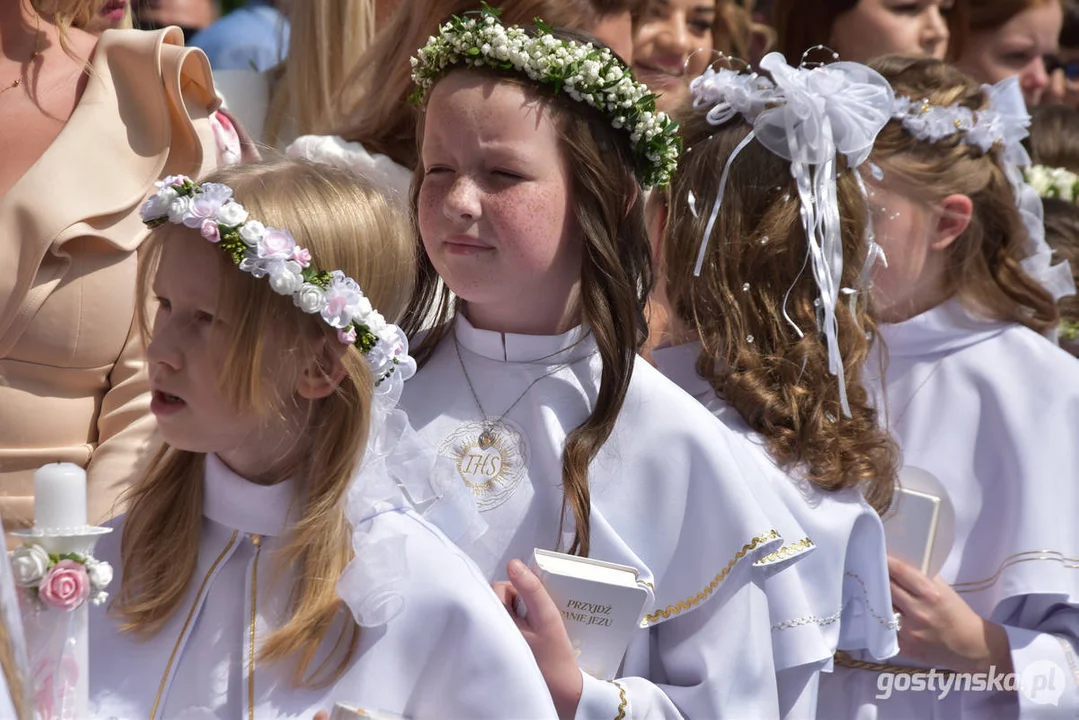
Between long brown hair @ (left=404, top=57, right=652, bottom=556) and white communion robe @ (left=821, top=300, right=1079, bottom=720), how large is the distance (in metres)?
1.08

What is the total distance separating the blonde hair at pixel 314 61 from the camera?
14.0 ft

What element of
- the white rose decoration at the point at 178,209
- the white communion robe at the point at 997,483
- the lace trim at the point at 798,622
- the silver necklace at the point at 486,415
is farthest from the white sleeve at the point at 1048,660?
the white rose decoration at the point at 178,209

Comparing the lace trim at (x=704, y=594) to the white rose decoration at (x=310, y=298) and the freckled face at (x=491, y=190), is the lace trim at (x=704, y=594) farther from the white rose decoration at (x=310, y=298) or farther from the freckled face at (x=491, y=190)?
the white rose decoration at (x=310, y=298)

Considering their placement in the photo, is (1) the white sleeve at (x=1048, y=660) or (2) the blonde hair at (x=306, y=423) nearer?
(2) the blonde hair at (x=306, y=423)

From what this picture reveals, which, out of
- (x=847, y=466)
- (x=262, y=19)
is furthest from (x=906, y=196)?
(x=262, y=19)

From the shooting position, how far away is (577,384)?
284 cm

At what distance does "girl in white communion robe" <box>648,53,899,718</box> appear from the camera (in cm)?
316

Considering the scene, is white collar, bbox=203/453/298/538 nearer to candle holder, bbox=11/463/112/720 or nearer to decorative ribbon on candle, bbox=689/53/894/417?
candle holder, bbox=11/463/112/720

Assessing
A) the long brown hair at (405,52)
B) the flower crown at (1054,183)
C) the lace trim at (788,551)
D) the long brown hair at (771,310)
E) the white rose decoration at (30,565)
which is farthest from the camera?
the flower crown at (1054,183)

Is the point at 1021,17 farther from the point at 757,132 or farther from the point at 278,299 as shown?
the point at 278,299

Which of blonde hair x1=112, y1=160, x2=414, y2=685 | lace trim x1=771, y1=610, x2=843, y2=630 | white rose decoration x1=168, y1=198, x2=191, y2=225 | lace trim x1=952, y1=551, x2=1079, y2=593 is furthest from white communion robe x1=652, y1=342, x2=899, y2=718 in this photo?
white rose decoration x1=168, y1=198, x2=191, y2=225

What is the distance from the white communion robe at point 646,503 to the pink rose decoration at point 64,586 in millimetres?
905

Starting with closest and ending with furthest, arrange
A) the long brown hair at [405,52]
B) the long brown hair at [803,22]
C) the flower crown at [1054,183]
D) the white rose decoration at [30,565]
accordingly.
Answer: the white rose decoration at [30,565]
the long brown hair at [405,52]
the flower crown at [1054,183]
the long brown hair at [803,22]

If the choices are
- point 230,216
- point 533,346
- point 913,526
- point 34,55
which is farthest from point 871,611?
point 34,55
